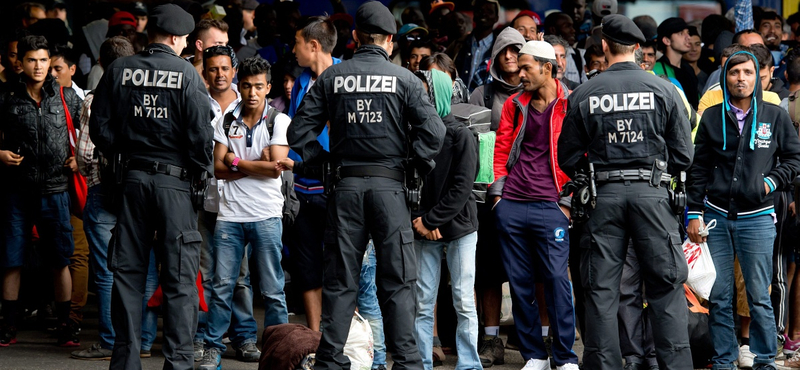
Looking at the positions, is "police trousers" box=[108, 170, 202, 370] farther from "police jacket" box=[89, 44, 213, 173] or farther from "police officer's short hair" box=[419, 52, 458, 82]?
"police officer's short hair" box=[419, 52, 458, 82]

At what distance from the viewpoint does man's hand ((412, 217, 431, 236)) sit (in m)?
6.71

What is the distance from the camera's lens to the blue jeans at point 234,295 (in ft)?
23.8

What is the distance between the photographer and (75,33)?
11.7 m

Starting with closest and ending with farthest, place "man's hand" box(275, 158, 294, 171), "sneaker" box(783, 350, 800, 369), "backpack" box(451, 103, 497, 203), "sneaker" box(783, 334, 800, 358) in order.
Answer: "man's hand" box(275, 158, 294, 171), "backpack" box(451, 103, 497, 203), "sneaker" box(783, 350, 800, 369), "sneaker" box(783, 334, 800, 358)

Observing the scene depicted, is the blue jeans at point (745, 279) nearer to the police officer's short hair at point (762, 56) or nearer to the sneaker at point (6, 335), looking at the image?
the police officer's short hair at point (762, 56)

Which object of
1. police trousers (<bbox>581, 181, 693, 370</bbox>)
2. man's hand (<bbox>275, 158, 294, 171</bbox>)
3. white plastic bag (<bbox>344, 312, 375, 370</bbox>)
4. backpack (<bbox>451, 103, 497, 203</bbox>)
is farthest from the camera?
backpack (<bbox>451, 103, 497, 203</bbox>)

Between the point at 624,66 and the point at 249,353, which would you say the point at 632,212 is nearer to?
the point at 624,66

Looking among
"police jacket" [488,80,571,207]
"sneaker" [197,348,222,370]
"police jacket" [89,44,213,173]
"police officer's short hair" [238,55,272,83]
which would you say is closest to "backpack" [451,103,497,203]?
"police jacket" [488,80,571,207]

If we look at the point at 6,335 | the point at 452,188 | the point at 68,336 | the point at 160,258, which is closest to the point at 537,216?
the point at 452,188

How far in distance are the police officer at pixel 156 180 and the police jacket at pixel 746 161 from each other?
3246 mm

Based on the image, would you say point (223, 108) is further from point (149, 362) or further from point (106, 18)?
point (106, 18)

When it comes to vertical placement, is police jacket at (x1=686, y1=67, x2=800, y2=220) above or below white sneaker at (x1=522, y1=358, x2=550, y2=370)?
above

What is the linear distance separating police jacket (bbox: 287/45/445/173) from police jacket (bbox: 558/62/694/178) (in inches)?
33.4

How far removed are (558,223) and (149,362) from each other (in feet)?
9.49
